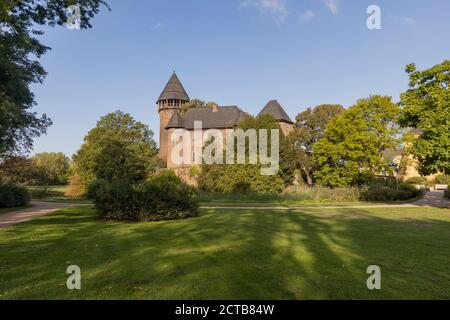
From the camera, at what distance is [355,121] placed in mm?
32312

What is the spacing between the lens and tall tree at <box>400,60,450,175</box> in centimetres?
1806

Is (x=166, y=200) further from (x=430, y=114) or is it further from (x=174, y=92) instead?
(x=174, y=92)

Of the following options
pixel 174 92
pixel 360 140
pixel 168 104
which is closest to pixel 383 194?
pixel 360 140

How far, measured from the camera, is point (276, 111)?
5116 cm

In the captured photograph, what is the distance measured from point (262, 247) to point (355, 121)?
27.7 meters

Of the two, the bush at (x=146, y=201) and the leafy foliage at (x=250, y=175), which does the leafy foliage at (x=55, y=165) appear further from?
the bush at (x=146, y=201)

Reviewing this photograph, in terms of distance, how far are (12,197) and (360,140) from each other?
2824 cm

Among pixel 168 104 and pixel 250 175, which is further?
pixel 168 104

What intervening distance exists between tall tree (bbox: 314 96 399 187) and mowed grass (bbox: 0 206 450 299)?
869 inches

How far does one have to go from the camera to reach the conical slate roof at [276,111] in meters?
50.6
